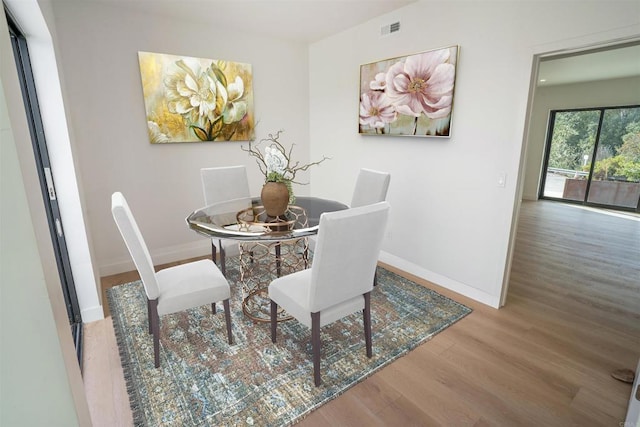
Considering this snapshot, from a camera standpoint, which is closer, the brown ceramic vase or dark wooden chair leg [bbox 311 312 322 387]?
dark wooden chair leg [bbox 311 312 322 387]

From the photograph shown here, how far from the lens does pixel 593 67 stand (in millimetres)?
5086

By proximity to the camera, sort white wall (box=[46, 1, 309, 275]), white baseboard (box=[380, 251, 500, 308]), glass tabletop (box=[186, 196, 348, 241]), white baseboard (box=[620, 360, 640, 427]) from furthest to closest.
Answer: white wall (box=[46, 1, 309, 275]), white baseboard (box=[380, 251, 500, 308]), glass tabletop (box=[186, 196, 348, 241]), white baseboard (box=[620, 360, 640, 427])

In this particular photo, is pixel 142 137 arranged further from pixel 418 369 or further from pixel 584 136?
pixel 584 136

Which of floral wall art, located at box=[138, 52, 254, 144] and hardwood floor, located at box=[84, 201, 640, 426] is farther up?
floral wall art, located at box=[138, 52, 254, 144]

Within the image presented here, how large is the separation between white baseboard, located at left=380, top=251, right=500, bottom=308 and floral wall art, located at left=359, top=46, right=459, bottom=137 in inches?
53.6

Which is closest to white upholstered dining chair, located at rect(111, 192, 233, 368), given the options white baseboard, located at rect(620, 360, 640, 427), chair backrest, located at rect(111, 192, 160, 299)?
chair backrest, located at rect(111, 192, 160, 299)

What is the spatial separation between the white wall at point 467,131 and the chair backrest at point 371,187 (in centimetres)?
53

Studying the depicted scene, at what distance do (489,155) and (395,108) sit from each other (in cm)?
104

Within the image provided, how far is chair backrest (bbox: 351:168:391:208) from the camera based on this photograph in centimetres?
278

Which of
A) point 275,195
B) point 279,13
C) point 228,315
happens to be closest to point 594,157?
point 279,13

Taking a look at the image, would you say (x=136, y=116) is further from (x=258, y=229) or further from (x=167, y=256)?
(x=258, y=229)

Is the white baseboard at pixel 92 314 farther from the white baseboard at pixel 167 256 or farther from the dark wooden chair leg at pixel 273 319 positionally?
the dark wooden chair leg at pixel 273 319

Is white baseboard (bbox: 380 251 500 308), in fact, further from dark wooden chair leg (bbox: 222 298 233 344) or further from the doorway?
the doorway

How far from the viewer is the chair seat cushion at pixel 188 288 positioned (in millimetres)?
1918
